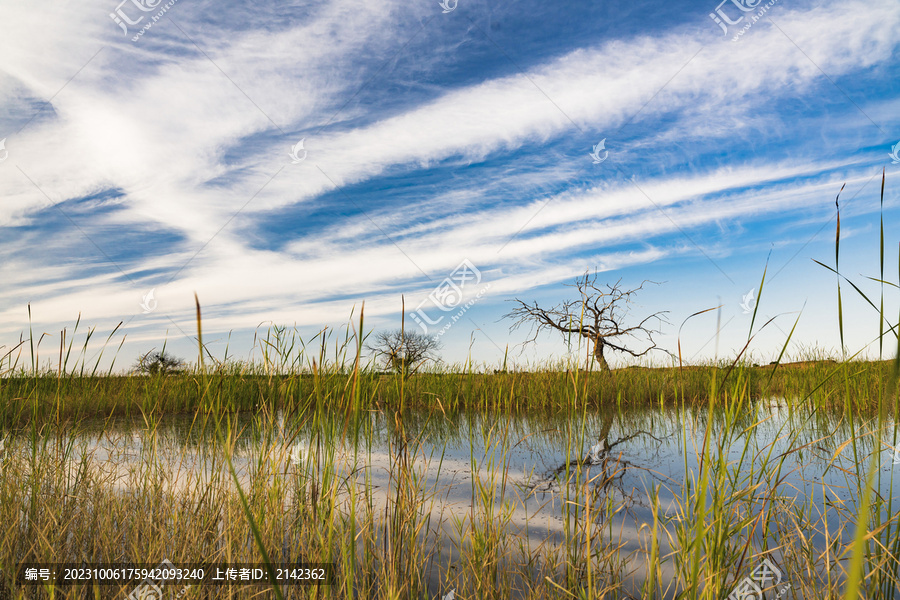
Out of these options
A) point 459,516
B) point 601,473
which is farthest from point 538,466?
point 601,473

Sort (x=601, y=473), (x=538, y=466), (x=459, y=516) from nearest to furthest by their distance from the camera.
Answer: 1. (x=601, y=473)
2. (x=459, y=516)
3. (x=538, y=466)

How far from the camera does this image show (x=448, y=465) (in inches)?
171

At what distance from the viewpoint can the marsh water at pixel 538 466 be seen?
2109mm

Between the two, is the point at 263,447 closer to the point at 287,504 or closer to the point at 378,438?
the point at 287,504

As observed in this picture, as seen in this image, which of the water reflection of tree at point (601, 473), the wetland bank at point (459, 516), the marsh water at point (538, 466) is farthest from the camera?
the water reflection of tree at point (601, 473)

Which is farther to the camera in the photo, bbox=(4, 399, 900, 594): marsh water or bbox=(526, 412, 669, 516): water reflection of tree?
bbox=(526, 412, 669, 516): water reflection of tree

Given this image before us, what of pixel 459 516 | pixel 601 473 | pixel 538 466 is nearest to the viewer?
pixel 601 473

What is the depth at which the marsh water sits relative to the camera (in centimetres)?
211

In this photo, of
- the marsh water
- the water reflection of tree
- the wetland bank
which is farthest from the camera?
the water reflection of tree

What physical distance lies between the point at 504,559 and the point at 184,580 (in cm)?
138

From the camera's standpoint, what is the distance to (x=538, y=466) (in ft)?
13.4

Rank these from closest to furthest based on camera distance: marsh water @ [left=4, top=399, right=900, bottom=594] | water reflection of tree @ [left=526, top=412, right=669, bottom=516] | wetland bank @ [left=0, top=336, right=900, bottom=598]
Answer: wetland bank @ [left=0, top=336, right=900, bottom=598] → marsh water @ [left=4, top=399, right=900, bottom=594] → water reflection of tree @ [left=526, top=412, right=669, bottom=516]

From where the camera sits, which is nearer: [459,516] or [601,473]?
[601,473]

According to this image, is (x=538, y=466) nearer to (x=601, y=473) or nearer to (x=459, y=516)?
(x=459, y=516)
